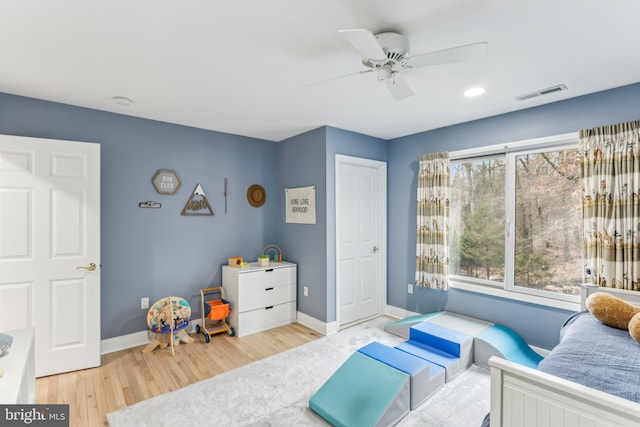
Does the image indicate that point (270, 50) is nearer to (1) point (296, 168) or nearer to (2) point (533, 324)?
(1) point (296, 168)

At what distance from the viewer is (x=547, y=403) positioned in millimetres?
1202

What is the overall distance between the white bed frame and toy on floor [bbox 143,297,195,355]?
2930 mm

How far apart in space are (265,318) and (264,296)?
0.89ft

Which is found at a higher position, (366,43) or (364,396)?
(366,43)

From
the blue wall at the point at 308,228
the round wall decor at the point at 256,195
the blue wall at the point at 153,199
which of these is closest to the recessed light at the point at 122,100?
the blue wall at the point at 153,199

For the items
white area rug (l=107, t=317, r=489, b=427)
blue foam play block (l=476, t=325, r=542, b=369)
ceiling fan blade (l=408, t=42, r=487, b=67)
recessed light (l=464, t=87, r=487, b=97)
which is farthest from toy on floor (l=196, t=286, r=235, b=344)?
recessed light (l=464, t=87, r=487, b=97)

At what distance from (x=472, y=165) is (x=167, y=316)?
3.74m

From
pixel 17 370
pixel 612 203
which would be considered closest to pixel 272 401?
pixel 17 370

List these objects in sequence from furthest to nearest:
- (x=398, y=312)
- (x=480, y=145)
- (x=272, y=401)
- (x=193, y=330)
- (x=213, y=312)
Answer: (x=398, y=312), (x=193, y=330), (x=213, y=312), (x=480, y=145), (x=272, y=401)

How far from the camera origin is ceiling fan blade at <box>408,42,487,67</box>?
161 cm

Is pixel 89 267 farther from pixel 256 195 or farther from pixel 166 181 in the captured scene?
pixel 256 195

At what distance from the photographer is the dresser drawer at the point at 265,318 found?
362 cm

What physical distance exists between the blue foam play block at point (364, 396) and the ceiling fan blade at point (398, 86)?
1983 mm

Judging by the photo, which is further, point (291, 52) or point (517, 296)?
point (517, 296)
